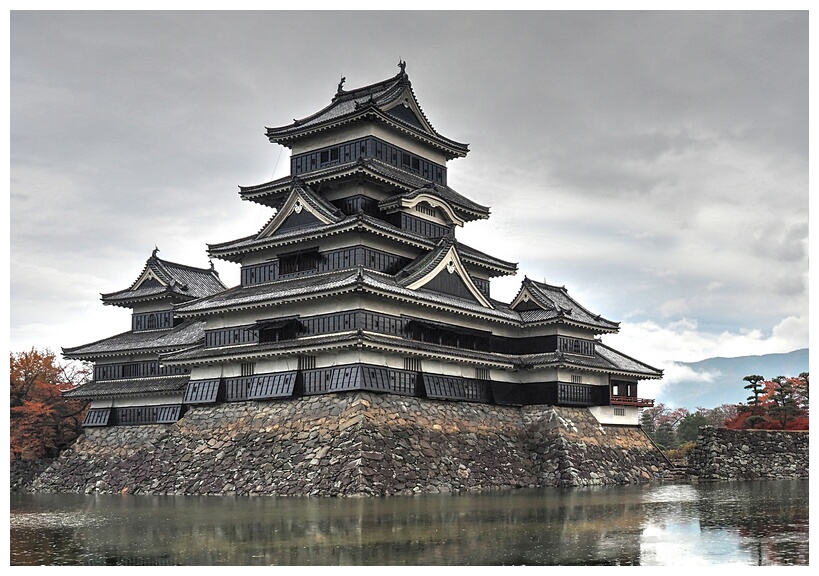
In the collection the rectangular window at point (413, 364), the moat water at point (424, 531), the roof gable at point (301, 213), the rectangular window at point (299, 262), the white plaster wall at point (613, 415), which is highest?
the roof gable at point (301, 213)

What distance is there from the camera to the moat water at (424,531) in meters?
18.8

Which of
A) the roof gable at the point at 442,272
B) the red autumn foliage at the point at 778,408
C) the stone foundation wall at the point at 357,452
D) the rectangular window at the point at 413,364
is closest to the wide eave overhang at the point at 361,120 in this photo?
the roof gable at the point at 442,272

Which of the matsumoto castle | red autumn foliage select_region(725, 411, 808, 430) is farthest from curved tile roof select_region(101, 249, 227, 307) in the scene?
red autumn foliage select_region(725, 411, 808, 430)

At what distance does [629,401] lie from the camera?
54.4 metres

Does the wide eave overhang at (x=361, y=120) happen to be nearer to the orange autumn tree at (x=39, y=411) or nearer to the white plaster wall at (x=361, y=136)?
the white plaster wall at (x=361, y=136)

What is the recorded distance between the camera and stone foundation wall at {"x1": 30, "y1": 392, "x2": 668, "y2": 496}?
38594 mm

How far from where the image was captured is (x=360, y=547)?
20078mm

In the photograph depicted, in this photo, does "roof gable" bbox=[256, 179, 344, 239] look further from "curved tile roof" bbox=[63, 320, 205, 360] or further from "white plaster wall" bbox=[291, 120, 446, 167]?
"curved tile roof" bbox=[63, 320, 205, 360]

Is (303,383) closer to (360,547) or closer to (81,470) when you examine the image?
(81,470)

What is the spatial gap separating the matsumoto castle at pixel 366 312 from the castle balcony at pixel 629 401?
9cm

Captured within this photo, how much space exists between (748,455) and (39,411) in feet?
134

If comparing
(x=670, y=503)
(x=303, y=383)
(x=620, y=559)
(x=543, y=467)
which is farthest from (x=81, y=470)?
(x=620, y=559)

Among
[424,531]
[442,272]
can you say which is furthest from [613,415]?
[424,531]

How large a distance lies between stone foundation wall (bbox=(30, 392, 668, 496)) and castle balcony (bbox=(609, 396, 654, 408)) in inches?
59.1
